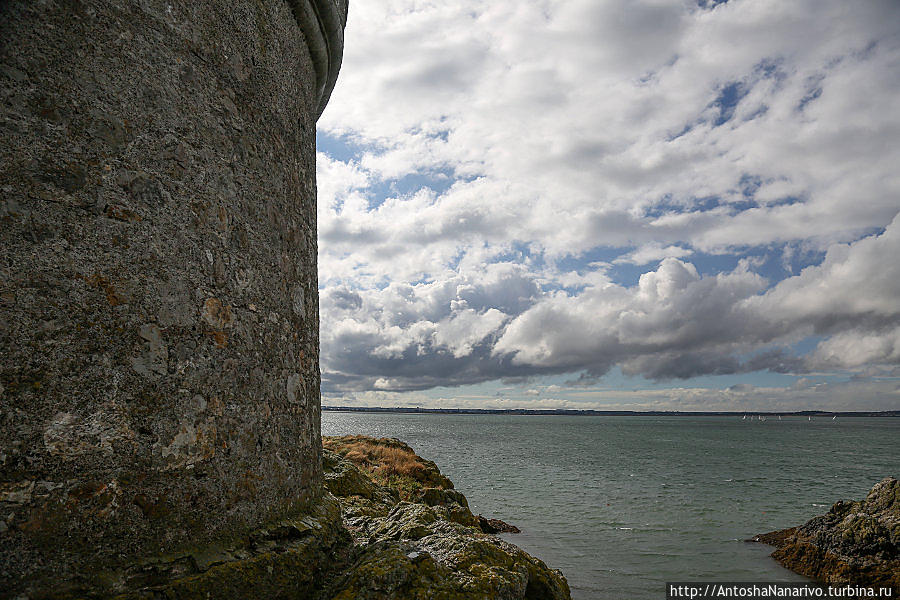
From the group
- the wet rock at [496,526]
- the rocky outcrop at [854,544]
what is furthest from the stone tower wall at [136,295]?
the wet rock at [496,526]

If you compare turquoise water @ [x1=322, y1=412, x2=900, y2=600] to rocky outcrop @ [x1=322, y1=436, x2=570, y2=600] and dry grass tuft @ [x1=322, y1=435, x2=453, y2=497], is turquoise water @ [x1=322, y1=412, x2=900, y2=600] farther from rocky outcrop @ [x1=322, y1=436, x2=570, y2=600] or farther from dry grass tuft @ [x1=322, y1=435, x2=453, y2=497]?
rocky outcrop @ [x1=322, y1=436, x2=570, y2=600]

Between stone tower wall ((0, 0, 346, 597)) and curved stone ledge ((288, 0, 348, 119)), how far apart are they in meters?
0.65

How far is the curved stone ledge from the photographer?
3773mm

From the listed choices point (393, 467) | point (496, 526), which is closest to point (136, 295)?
point (393, 467)

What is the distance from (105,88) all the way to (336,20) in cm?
221

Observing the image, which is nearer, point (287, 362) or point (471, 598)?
point (471, 598)

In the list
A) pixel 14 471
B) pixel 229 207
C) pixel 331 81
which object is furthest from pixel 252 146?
pixel 331 81

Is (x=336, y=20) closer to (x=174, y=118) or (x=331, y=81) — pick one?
(x=331, y=81)

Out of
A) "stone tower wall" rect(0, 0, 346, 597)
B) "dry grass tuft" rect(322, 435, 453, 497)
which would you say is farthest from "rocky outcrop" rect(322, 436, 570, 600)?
"dry grass tuft" rect(322, 435, 453, 497)

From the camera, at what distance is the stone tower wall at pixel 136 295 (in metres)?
2.02

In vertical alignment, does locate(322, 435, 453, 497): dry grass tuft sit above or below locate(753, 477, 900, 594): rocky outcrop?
above

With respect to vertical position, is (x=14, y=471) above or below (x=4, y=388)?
below

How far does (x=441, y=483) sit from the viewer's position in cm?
1474

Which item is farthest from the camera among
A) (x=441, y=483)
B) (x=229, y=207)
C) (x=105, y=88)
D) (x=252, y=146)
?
(x=441, y=483)
